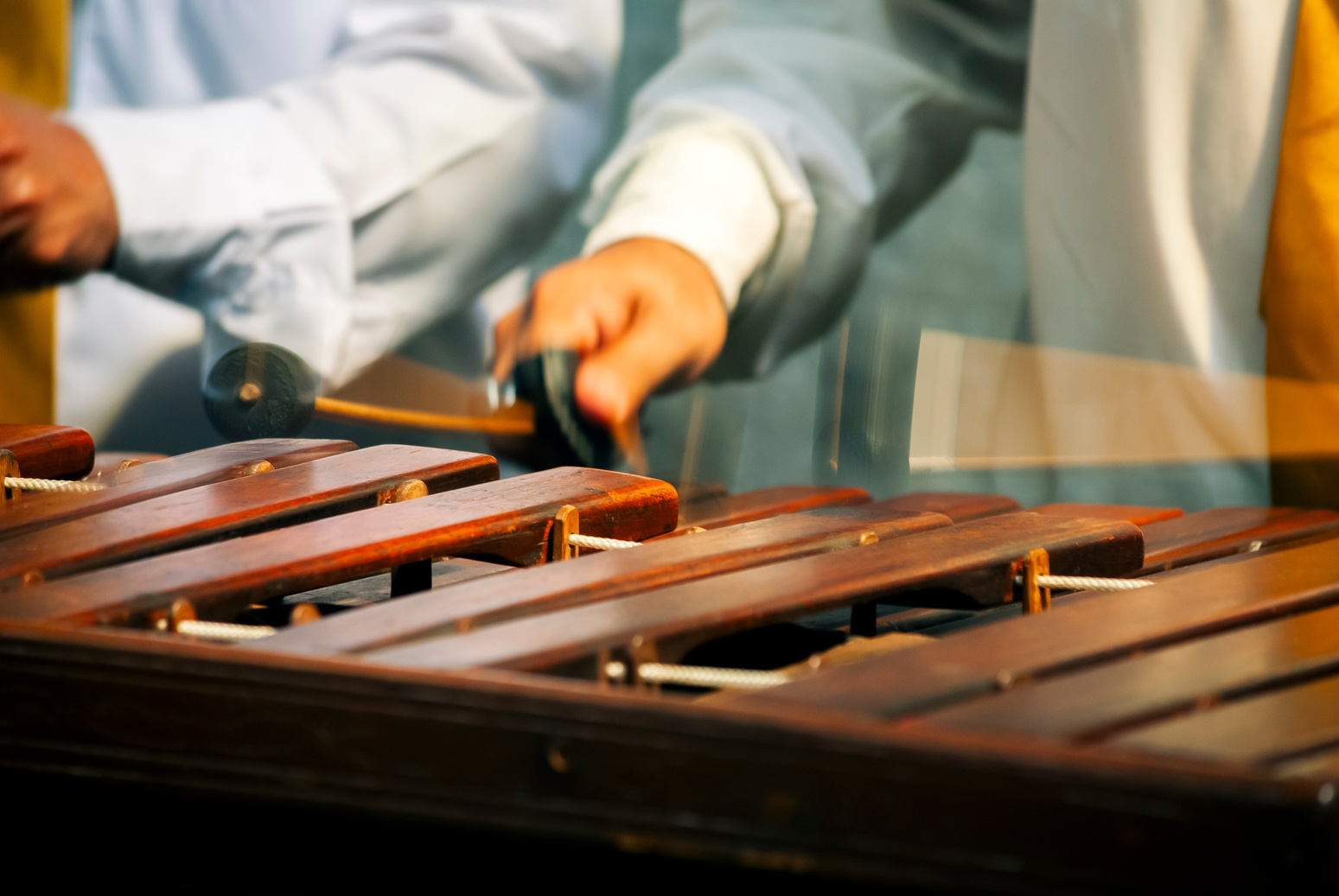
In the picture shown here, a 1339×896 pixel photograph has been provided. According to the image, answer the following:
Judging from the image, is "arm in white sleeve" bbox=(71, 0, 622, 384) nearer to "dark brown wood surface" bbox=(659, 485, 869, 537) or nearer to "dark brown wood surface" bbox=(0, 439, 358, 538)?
"dark brown wood surface" bbox=(0, 439, 358, 538)

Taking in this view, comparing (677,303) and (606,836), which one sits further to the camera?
(677,303)

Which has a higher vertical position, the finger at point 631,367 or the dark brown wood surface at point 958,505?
the finger at point 631,367

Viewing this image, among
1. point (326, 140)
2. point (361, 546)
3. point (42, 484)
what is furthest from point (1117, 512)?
point (326, 140)

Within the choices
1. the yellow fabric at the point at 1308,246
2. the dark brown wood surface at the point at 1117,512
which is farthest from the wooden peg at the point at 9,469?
the yellow fabric at the point at 1308,246

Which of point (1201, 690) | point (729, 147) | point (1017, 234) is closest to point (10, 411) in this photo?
point (729, 147)

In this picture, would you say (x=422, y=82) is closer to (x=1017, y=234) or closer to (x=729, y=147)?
(x=729, y=147)

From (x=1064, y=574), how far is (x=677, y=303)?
0.87 m

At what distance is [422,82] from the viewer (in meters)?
1.71

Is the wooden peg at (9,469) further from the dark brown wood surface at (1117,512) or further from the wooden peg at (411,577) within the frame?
the dark brown wood surface at (1117,512)

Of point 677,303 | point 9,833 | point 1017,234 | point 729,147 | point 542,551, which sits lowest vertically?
point 9,833

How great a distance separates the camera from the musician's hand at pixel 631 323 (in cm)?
162

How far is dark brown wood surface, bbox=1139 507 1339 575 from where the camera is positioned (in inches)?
38.6

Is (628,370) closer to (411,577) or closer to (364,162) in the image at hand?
(364,162)

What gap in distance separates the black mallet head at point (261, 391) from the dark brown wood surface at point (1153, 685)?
1.33 metres
